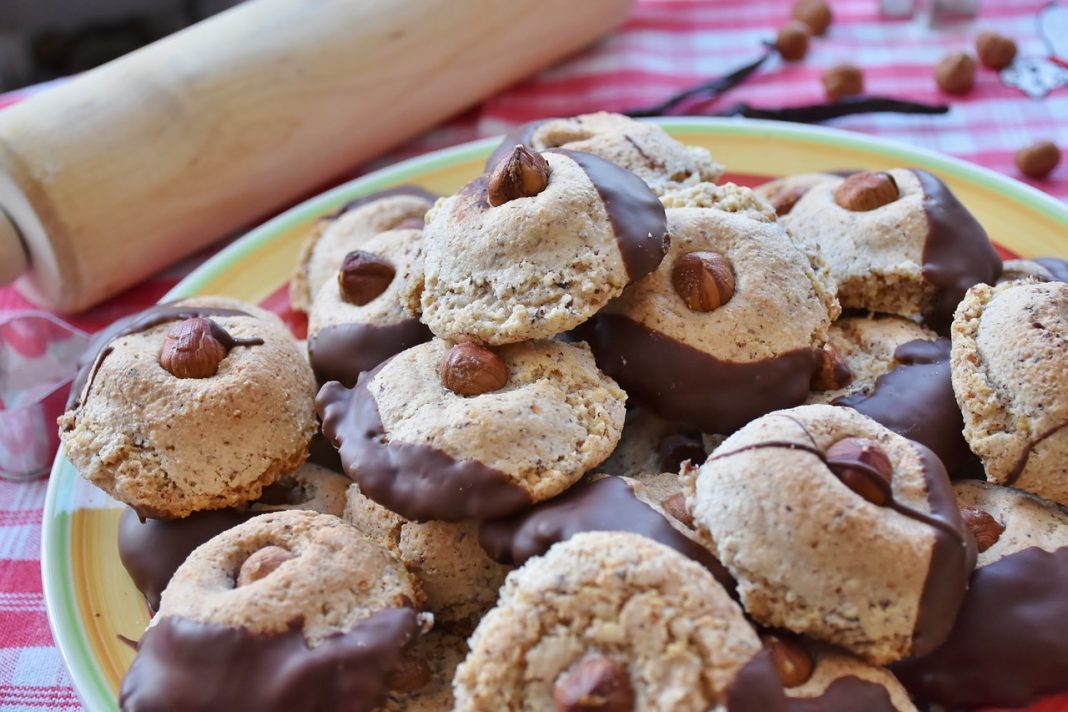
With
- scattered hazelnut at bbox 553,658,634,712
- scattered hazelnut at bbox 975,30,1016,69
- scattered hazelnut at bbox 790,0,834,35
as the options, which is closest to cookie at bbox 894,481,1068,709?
scattered hazelnut at bbox 553,658,634,712

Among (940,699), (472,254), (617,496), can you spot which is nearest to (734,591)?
(617,496)

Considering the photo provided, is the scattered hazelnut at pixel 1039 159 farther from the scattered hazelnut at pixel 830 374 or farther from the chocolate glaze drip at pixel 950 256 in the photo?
the scattered hazelnut at pixel 830 374

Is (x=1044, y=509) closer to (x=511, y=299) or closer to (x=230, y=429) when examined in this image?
(x=511, y=299)

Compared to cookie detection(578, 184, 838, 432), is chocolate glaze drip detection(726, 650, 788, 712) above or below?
below

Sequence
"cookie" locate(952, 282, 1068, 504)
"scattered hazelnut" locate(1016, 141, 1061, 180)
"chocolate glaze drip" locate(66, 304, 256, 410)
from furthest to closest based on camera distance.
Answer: "scattered hazelnut" locate(1016, 141, 1061, 180) → "chocolate glaze drip" locate(66, 304, 256, 410) → "cookie" locate(952, 282, 1068, 504)

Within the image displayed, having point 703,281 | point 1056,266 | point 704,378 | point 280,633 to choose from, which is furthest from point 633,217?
point 1056,266

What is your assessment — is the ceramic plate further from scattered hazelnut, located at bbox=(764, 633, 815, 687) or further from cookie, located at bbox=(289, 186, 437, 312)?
scattered hazelnut, located at bbox=(764, 633, 815, 687)

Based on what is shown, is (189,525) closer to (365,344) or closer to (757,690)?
(365,344)
